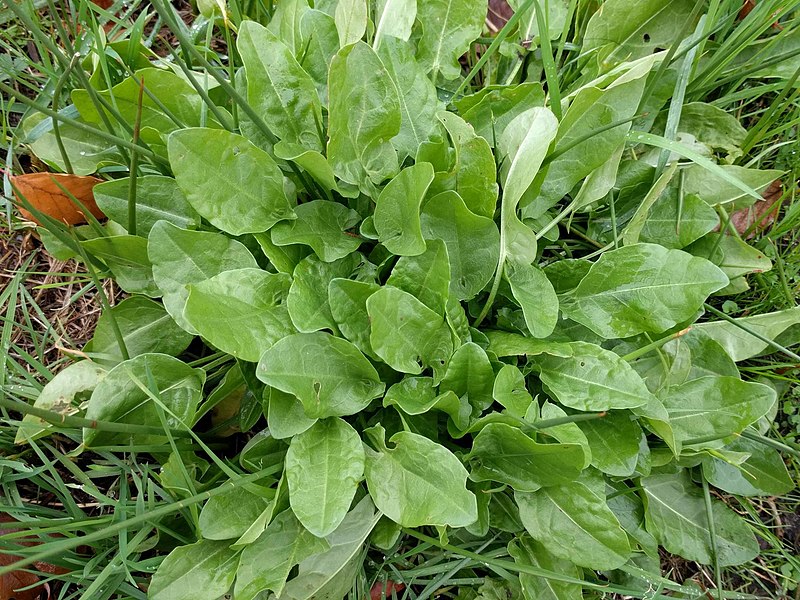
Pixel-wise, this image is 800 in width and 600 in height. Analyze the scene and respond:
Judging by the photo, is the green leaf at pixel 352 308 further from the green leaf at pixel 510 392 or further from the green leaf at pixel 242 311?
the green leaf at pixel 510 392

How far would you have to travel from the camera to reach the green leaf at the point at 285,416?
1.02 meters

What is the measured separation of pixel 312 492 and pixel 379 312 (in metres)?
0.31

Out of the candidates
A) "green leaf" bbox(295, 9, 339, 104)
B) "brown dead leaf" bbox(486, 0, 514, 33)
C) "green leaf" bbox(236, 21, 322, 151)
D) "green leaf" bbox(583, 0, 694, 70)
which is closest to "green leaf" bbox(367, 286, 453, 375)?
"green leaf" bbox(236, 21, 322, 151)

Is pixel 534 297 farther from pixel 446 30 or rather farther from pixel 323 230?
pixel 446 30

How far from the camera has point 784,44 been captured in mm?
1414

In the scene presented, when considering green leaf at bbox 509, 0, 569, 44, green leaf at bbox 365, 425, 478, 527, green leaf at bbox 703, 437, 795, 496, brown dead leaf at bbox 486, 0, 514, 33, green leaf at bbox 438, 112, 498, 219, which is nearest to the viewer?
green leaf at bbox 365, 425, 478, 527

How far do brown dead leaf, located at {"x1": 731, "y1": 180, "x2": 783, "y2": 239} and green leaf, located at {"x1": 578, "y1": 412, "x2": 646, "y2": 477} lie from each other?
579 mm

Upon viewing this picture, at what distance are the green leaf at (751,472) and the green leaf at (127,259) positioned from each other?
46.1 inches

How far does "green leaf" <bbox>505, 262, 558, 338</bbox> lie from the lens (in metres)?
1.08

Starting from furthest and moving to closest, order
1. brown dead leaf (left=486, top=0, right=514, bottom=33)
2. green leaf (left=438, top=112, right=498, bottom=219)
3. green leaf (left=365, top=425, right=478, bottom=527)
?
brown dead leaf (left=486, top=0, right=514, bottom=33)
green leaf (left=438, top=112, right=498, bottom=219)
green leaf (left=365, top=425, right=478, bottom=527)

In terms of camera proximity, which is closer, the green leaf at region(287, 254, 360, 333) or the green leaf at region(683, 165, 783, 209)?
the green leaf at region(287, 254, 360, 333)

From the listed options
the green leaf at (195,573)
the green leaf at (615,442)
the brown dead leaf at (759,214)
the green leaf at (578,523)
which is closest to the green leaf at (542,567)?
the green leaf at (578,523)

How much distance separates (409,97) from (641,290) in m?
0.56

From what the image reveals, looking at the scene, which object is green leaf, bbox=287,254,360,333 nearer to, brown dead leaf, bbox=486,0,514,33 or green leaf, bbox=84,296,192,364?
green leaf, bbox=84,296,192,364
